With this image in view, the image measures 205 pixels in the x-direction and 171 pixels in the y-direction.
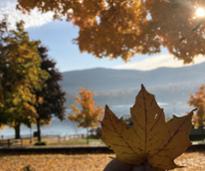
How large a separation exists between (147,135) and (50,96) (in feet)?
210

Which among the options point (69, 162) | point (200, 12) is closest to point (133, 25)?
point (200, 12)

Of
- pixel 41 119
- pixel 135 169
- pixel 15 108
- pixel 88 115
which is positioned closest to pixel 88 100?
pixel 88 115

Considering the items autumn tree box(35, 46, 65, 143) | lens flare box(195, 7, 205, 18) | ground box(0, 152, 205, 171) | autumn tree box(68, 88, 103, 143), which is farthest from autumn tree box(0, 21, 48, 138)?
autumn tree box(68, 88, 103, 143)

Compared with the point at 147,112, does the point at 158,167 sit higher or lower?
lower

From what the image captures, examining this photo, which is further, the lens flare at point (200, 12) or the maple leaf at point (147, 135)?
the lens flare at point (200, 12)

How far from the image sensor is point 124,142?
3.73 meters

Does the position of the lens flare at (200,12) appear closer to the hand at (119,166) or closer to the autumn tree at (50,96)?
the hand at (119,166)

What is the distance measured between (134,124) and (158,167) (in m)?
0.38

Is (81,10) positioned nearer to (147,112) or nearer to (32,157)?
(32,157)

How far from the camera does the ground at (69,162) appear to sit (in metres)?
15.0

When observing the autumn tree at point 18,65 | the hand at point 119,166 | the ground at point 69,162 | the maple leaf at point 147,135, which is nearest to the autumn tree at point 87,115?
the autumn tree at point 18,65

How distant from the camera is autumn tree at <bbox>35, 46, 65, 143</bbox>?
65.3 meters

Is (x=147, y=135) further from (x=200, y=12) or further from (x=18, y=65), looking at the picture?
(x=18, y=65)

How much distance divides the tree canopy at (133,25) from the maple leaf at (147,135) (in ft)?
37.1
